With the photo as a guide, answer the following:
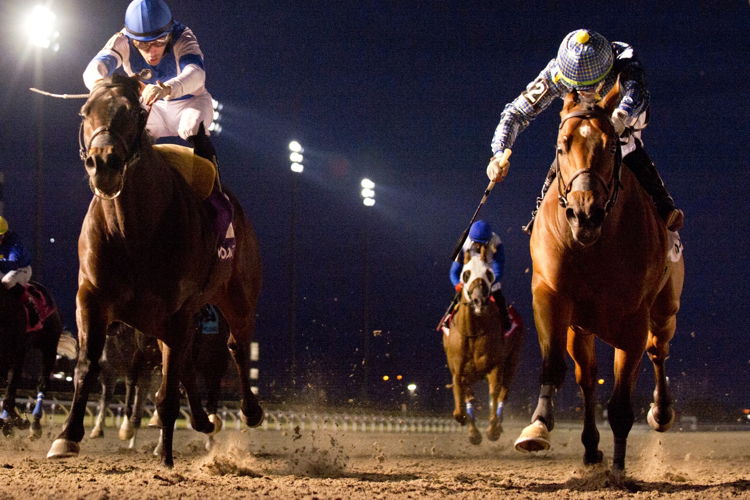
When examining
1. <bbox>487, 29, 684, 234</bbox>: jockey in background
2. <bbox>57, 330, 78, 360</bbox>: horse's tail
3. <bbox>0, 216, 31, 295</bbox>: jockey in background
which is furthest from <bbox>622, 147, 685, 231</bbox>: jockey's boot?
<bbox>57, 330, 78, 360</bbox>: horse's tail

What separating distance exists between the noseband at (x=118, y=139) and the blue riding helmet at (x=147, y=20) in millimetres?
1310

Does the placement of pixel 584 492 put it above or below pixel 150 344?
below

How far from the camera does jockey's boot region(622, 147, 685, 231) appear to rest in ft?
24.2

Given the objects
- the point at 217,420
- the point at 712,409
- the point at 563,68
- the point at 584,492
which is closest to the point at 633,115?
the point at 563,68

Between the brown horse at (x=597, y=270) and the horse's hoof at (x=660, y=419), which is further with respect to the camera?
the horse's hoof at (x=660, y=419)

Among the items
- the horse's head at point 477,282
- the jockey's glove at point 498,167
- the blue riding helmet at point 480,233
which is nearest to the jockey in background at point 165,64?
the jockey's glove at point 498,167

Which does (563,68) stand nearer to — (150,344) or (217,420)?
(217,420)

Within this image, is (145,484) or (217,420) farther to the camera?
(217,420)

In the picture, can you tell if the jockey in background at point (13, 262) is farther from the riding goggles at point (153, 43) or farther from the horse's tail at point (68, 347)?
the riding goggles at point (153, 43)

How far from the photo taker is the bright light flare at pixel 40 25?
18.3 meters

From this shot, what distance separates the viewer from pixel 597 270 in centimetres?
678

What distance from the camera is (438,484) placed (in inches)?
264

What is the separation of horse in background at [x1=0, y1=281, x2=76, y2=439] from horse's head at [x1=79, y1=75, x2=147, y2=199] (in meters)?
5.35

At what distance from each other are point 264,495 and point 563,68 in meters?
3.67
